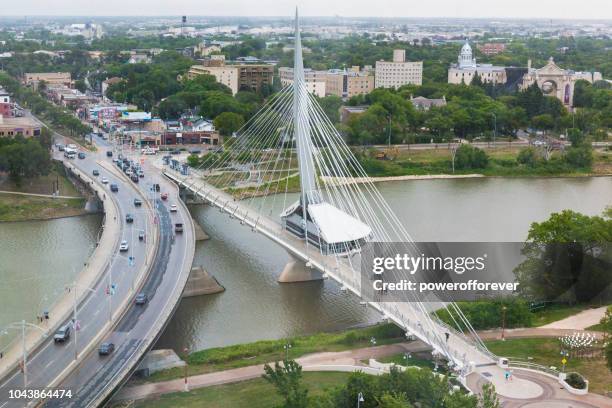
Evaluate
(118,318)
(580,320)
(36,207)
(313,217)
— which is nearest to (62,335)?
(118,318)

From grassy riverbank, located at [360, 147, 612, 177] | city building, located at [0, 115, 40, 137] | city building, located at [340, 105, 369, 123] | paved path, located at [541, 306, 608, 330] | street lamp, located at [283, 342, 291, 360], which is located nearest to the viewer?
street lamp, located at [283, 342, 291, 360]

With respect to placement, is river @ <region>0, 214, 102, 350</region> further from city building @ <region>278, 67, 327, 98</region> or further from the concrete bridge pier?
city building @ <region>278, 67, 327, 98</region>

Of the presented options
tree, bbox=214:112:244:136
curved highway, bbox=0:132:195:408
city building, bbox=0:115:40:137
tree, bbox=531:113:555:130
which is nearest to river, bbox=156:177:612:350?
curved highway, bbox=0:132:195:408

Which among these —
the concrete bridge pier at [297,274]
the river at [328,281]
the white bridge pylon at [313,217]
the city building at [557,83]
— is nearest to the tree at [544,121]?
the river at [328,281]

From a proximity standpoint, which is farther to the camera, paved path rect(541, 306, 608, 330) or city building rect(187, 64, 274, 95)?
city building rect(187, 64, 274, 95)

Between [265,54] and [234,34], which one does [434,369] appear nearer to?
[265,54]
